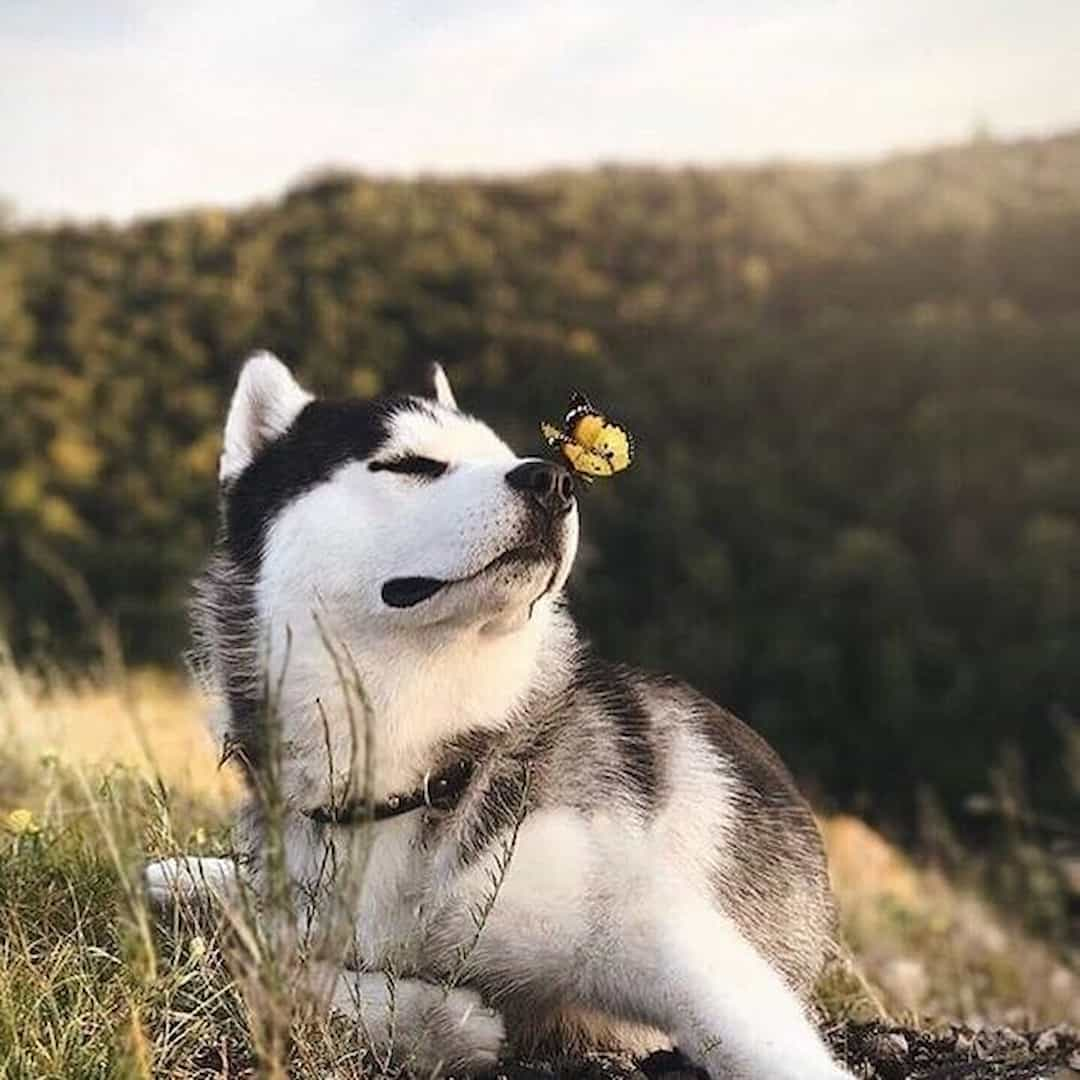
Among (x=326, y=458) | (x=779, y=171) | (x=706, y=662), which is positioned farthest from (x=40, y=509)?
(x=326, y=458)

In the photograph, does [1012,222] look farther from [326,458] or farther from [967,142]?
[326,458]

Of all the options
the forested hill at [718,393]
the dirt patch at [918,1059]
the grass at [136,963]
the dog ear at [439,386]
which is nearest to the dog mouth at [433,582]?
the grass at [136,963]

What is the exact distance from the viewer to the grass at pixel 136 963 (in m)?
3.08

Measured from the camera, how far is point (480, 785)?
140 inches

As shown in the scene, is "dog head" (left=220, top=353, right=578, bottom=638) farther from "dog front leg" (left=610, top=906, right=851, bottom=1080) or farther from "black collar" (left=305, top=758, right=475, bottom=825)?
"dog front leg" (left=610, top=906, right=851, bottom=1080)

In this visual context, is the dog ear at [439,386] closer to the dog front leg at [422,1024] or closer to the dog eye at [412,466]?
the dog eye at [412,466]

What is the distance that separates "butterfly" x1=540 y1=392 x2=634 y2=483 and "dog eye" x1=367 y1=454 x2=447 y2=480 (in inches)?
9.6

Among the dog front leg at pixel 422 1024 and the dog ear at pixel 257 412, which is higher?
the dog ear at pixel 257 412

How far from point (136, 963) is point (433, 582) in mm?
1109

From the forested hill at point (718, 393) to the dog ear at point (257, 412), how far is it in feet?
49.9

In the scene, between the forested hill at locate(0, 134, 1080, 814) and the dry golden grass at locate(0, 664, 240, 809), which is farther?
the forested hill at locate(0, 134, 1080, 814)

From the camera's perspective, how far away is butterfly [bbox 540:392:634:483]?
11.7 feet

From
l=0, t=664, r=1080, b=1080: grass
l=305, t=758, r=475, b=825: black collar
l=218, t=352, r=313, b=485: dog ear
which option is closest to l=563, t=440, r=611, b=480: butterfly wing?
l=305, t=758, r=475, b=825: black collar

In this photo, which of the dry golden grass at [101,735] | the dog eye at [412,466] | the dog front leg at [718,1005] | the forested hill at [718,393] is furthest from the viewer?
the forested hill at [718,393]
